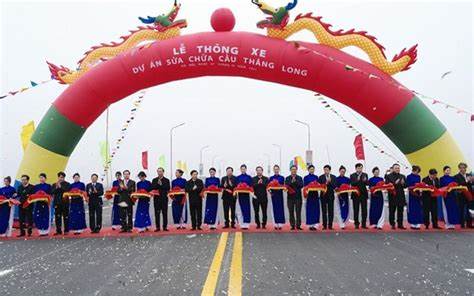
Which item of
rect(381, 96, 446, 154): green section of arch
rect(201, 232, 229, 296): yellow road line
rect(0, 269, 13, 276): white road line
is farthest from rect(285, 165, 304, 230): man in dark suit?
rect(0, 269, 13, 276): white road line

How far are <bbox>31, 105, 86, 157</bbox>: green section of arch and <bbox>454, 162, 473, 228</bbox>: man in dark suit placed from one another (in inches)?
407

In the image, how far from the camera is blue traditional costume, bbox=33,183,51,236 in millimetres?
11508

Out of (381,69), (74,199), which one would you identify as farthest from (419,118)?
(74,199)

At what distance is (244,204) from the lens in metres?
12.0

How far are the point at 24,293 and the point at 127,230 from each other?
671cm

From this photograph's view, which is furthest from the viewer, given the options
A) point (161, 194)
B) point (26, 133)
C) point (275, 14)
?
point (26, 133)

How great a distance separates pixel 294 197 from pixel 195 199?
8.34 ft

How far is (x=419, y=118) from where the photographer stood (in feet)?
39.8

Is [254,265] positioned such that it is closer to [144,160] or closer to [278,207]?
[278,207]

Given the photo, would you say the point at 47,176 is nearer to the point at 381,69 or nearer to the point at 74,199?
Result: the point at 74,199

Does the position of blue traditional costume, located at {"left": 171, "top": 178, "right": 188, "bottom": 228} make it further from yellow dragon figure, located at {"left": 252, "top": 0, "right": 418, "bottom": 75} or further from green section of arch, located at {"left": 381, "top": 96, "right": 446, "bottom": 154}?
green section of arch, located at {"left": 381, "top": 96, "right": 446, "bottom": 154}

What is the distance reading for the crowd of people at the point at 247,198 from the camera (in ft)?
38.0

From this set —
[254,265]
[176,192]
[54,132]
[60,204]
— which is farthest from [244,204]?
[54,132]

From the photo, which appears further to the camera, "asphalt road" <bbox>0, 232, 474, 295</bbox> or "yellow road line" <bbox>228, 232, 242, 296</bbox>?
"asphalt road" <bbox>0, 232, 474, 295</bbox>
